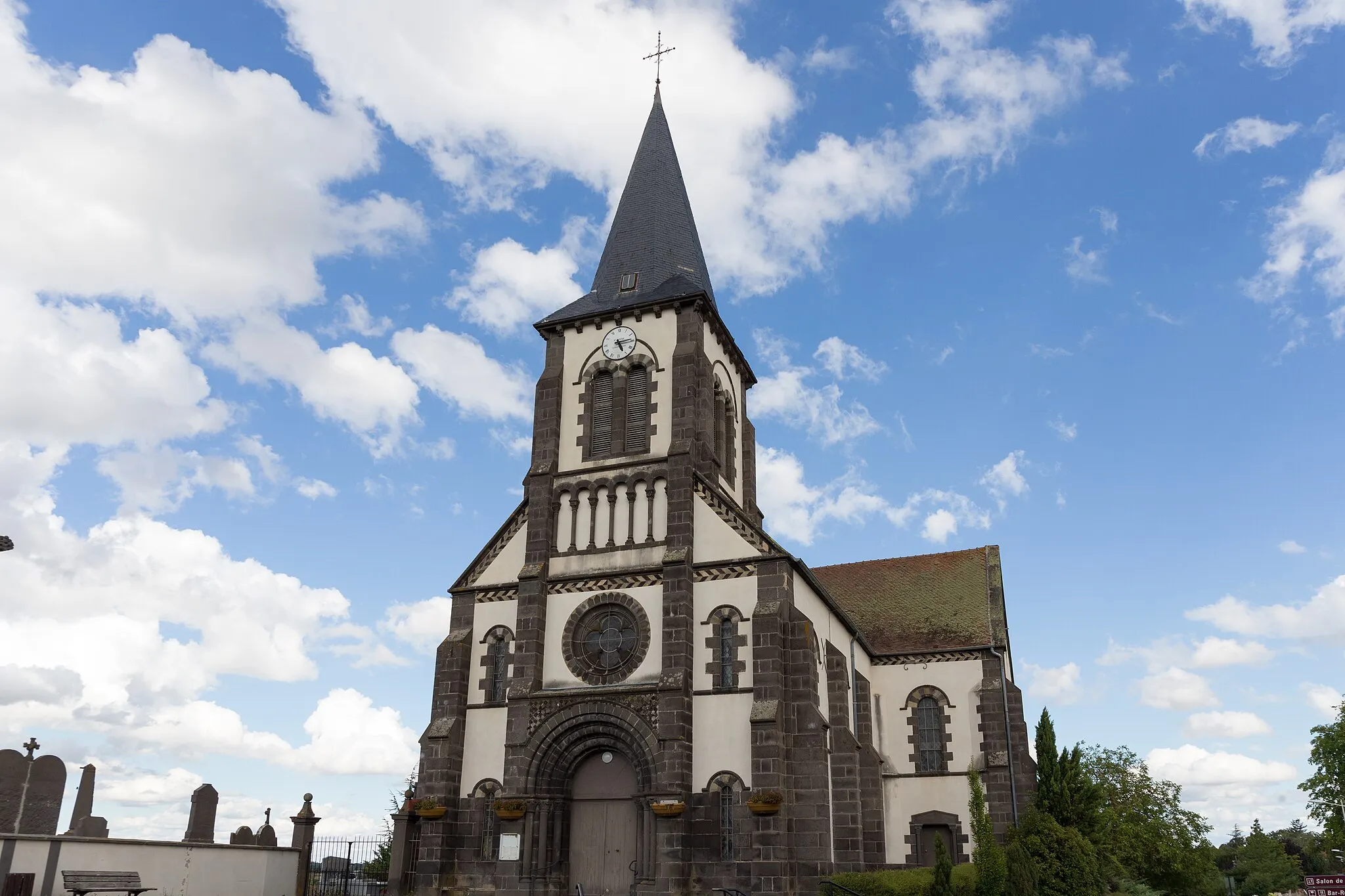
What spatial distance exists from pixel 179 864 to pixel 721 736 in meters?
13.4

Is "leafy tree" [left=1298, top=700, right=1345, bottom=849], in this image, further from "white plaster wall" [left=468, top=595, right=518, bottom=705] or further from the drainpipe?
"white plaster wall" [left=468, top=595, right=518, bottom=705]

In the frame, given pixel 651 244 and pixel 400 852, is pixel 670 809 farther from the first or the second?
pixel 651 244

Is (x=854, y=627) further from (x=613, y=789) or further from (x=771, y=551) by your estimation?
(x=613, y=789)

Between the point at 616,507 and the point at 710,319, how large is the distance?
6979mm

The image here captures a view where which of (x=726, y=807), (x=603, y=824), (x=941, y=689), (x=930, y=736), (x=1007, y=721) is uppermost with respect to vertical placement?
(x=941, y=689)

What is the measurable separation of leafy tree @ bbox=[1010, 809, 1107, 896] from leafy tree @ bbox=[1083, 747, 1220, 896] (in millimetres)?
11013

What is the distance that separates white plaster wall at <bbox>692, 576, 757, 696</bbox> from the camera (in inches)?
992

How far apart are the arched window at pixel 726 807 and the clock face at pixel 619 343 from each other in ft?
41.8

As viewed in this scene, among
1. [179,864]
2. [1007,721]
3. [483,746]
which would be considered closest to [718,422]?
[483,746]

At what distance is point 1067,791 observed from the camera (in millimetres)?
29203

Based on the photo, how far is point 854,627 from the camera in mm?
32594

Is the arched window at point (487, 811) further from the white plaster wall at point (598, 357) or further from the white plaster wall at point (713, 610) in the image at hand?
the white plaster wall at point (598, 357)

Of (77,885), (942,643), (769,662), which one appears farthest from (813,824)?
(77,885)

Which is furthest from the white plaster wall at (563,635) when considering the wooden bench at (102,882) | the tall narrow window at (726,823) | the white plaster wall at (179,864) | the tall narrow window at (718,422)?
the wooden bench at (102,882)
